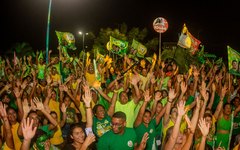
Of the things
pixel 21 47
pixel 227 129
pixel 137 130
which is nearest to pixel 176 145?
pixel 137 130

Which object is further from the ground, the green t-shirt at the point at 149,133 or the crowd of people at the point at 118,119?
the crowd of people at the point at 118,119

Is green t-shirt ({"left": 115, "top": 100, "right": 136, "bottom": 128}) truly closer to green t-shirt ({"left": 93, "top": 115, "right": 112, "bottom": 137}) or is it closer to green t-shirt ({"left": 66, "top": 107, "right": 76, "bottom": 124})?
green t-shirt ({"left": 93, "top": 115, "right": 112, "bottom": 137})

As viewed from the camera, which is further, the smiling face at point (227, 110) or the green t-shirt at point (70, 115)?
the green t-shirt at point (70, 115)

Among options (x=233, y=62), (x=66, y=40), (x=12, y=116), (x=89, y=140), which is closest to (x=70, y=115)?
(x=12, y=116)

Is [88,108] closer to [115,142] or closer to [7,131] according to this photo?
[115,142]

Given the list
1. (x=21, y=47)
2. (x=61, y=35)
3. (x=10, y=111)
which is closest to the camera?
(x=10, y=111)

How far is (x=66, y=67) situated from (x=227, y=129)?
7410mm

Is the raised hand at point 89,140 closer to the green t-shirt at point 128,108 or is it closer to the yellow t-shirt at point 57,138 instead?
the yellow t-shirt at point 57,138

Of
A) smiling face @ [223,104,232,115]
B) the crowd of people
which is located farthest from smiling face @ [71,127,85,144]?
smiling face @ [223,104,232,115]

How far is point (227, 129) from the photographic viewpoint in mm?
7090

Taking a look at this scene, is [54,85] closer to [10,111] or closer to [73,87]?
[73,87]

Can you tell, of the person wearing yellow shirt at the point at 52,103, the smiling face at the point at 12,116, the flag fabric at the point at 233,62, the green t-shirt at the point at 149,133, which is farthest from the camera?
the flag fabric at the point at 233,62

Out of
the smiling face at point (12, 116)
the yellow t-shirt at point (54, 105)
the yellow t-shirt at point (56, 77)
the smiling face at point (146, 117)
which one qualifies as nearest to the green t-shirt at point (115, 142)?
the smiling face at point (146, 117)

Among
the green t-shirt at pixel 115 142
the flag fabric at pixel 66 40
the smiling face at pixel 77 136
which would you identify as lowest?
the green t-shirt at pixel 115 142
